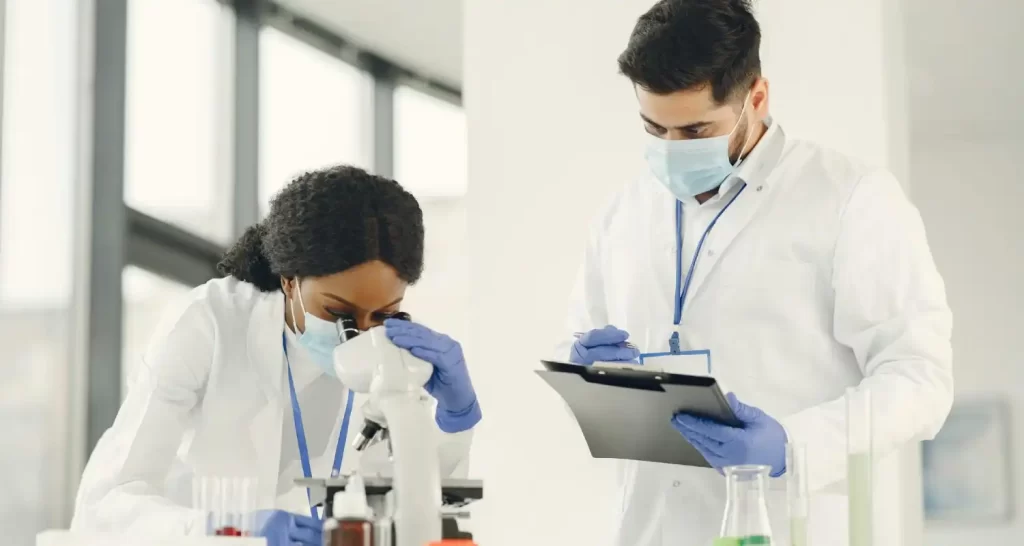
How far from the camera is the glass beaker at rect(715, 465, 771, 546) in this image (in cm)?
140

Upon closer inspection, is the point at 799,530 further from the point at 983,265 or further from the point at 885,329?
the point at 983,265

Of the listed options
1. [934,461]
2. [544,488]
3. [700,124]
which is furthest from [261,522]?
[934,461]

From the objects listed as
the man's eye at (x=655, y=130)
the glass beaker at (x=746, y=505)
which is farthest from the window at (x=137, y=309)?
the glass beaker at (x=746, y=505)

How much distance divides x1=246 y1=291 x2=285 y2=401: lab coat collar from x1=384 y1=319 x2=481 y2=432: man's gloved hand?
35 centimetres

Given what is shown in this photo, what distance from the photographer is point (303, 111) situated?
212 inches

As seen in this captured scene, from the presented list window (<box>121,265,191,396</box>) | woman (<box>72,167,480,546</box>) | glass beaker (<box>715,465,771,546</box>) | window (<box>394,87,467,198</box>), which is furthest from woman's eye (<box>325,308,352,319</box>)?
window (<box>394,87,467,198</box>)

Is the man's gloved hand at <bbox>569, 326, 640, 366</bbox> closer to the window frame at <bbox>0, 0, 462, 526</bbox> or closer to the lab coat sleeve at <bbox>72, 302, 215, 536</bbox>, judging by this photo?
the lab coat sleeve at <bbox>72, 302, 215, 536</bbox>

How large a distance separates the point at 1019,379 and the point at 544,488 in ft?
12.7

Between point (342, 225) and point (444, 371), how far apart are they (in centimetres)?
42

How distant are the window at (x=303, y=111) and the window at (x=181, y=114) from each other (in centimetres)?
24

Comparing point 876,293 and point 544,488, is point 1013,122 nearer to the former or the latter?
point 544,488

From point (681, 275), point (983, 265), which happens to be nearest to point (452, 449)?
point (681, 275)

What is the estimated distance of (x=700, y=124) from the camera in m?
2.10

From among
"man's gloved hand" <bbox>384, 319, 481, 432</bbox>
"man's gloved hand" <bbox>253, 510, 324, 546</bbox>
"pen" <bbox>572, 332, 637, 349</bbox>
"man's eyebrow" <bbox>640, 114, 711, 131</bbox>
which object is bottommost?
"man's gloved hand" <bbox>253, 510, 324, 546</bbox>
